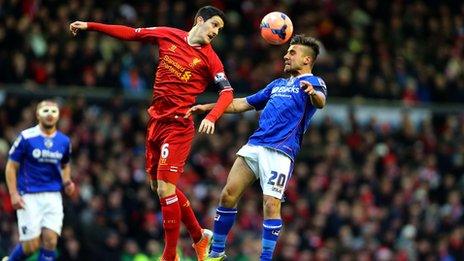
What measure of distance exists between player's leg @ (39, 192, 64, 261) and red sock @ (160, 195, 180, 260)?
283 cm

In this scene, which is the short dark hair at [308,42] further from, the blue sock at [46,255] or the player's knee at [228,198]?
the blue sock at [46,255]

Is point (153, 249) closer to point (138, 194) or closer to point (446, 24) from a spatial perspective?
point (138, 194)

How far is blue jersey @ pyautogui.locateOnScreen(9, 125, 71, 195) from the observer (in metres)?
17.1

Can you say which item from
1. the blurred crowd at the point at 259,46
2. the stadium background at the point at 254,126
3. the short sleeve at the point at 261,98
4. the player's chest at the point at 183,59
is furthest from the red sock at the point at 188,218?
the blurred crowd at the point at 259,46

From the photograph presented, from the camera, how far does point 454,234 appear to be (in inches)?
1019

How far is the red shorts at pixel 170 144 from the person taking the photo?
1474 cm

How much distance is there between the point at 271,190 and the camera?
1456cm

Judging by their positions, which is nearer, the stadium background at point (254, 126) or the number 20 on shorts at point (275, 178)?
the number 20 on shorts at point (275, 178)

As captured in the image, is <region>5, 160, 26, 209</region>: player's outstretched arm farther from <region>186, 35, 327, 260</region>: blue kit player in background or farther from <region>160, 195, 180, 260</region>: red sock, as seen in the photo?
<region>186, 35, 327, 260</region>: blue kit player in background

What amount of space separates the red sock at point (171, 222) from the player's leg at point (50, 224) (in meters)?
2.83

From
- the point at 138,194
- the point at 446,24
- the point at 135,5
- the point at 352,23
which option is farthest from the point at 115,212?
the point at 446,24

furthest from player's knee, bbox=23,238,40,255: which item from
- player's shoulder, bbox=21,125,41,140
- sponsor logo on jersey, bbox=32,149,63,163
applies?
player's shoulder, bbox=21,125,41,140

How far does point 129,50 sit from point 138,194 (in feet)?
13.1

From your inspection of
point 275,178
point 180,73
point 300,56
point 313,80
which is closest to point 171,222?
point 275,178
